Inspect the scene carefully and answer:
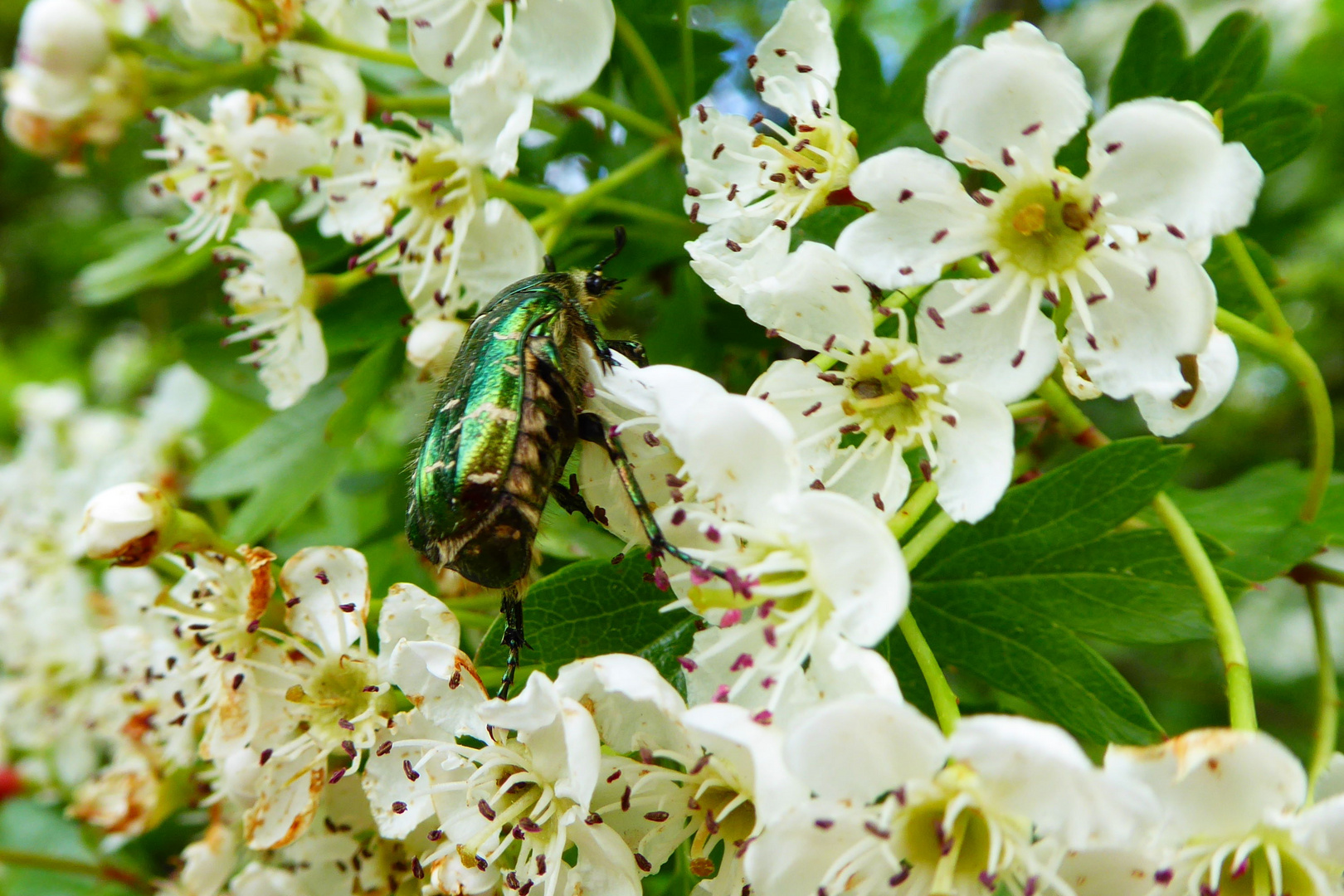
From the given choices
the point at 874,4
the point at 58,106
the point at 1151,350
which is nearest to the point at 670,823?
the point at 1151,350

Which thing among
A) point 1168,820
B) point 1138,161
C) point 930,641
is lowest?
point 930,641

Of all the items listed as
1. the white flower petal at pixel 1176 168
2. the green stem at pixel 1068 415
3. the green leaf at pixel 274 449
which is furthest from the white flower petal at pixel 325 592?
the white flower petal at pixel 1176 168

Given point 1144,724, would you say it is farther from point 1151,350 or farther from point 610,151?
point 610,151

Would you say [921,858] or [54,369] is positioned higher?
[921,858]

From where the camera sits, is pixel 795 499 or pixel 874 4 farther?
pixel 874 4

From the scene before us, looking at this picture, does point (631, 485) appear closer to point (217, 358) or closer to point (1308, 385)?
point (1308, 385)

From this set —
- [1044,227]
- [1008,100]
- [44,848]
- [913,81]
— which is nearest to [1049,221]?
[1044,227]

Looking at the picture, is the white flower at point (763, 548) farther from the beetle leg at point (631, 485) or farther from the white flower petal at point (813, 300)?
the white flower petal at point (813, 300)
